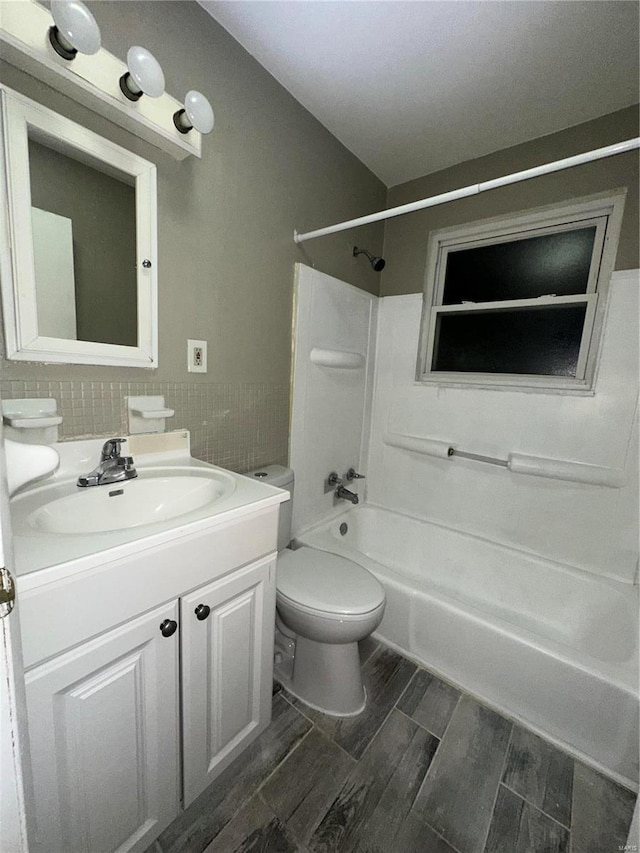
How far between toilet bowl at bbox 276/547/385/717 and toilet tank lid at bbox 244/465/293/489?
313mm

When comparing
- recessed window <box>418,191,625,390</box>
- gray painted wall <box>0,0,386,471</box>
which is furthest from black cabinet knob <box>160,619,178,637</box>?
recessed window <box>418,191,625,390</box>

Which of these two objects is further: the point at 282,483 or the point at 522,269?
the point at 522,269

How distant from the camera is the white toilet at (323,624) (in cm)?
117

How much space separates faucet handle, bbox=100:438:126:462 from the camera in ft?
3.32

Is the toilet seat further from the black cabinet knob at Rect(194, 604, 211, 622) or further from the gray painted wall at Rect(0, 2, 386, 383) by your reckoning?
the gray painted wall at Rect(0, 2, 386, 383)

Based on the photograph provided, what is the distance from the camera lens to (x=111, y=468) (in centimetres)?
99

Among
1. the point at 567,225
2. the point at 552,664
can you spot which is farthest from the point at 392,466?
the point at 567,225

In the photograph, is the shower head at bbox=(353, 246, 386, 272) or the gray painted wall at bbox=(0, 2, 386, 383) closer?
the gray painted wall at bbox=(0, 2, 386, 383)

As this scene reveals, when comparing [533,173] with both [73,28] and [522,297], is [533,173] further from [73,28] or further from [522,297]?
[73,28]

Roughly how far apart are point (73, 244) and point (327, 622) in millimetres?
1389

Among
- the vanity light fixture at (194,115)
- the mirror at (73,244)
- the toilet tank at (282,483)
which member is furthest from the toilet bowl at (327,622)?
the vanity light fixture at (194,115)

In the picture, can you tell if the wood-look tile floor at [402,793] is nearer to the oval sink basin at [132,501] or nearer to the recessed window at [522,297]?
the oval sink basin at [132,501]

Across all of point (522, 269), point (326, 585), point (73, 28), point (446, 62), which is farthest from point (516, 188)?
point (326, 585)

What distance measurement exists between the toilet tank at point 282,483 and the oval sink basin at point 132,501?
0.38 metres
